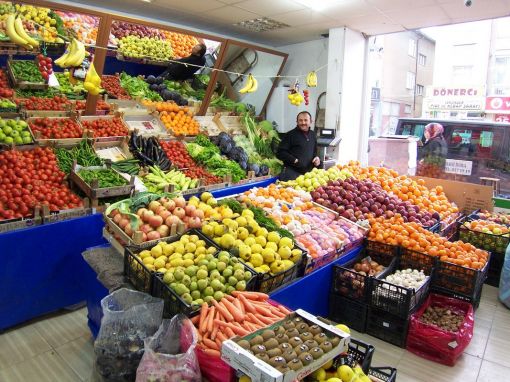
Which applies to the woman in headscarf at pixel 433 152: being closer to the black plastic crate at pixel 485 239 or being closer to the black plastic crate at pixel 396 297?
the black plastic crate at pixel 485 239

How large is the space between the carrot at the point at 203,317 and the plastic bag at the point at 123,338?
0.26 metres

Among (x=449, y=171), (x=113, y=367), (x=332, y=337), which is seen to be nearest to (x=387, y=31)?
(x=449, y=171)

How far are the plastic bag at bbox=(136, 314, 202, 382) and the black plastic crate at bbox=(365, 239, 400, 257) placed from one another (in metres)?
2.44

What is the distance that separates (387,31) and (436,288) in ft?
16.4

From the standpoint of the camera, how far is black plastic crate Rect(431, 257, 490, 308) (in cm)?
338

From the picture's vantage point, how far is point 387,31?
6758 millimetres

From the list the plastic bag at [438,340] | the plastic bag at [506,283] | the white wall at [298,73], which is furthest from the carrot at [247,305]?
the white wall at [298,73]

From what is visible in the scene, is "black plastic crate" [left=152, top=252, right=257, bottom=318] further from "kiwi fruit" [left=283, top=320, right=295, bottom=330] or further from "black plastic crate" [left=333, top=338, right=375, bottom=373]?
"black plastic crate" [left=333, top=338, right=375, bottom=373]

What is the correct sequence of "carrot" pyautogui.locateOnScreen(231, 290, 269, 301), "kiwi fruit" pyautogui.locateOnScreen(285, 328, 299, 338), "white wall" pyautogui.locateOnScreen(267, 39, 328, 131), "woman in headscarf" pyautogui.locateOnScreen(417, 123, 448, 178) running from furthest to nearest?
"white wall" pyautogui.locateOnScreen(267, 39, 328, 131) → "woman in headscarf" pyautogui.locateOnScreen(417, 123, 448, 178) → "carrot" pyautogui.locateOnScreen(231, 290, 269, 301) → "kiwi fruit" pyautogui.locateOnScreen(285, 328, 299, 338)

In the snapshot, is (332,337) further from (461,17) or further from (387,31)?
(387,31)

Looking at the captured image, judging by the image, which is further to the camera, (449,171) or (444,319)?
(449,171)

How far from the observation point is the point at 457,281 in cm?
347

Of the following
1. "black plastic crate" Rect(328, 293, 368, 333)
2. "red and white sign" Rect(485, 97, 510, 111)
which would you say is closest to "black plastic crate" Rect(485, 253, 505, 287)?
"black plastic crate" Rect(328, 293, 368, 333)

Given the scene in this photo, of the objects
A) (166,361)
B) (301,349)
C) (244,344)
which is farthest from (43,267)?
(301,349)
